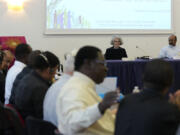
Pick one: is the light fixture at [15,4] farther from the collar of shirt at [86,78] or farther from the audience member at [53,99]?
the collar of shirt at [86,78]

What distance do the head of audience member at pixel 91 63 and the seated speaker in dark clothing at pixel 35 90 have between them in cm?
58

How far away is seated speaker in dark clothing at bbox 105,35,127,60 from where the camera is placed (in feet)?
22.3

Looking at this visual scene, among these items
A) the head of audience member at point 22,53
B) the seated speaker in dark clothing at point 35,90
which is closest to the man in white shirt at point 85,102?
the seated speaker in dark clothing at point 35,90

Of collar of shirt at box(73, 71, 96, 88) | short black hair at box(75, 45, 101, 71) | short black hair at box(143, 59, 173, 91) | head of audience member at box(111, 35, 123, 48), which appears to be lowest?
collar of shirt at box(73, 71, 96, 88)

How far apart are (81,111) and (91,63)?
362 mm

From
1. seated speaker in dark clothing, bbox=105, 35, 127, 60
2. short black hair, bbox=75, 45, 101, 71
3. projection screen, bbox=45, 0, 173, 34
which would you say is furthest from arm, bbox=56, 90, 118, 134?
projection screen, bbox=45, 0, 173, 34

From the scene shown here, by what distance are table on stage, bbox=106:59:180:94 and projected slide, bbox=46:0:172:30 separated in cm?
214

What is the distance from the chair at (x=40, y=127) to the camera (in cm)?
179

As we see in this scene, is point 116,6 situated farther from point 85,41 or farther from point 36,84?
point 36,84

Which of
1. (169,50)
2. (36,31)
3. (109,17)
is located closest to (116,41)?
(109,17)

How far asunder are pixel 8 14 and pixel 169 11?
13.8ft

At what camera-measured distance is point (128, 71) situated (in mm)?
5371

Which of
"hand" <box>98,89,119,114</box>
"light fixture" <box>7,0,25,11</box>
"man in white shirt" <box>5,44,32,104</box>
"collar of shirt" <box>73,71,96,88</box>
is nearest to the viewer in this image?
"hand" <box>98,89,119,114</box>

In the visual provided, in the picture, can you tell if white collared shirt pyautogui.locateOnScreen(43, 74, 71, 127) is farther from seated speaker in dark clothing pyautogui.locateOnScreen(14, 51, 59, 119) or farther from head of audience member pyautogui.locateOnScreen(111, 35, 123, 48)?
head of audience member pyautogui.locateOnScreen(111, 35, 123, 48)
